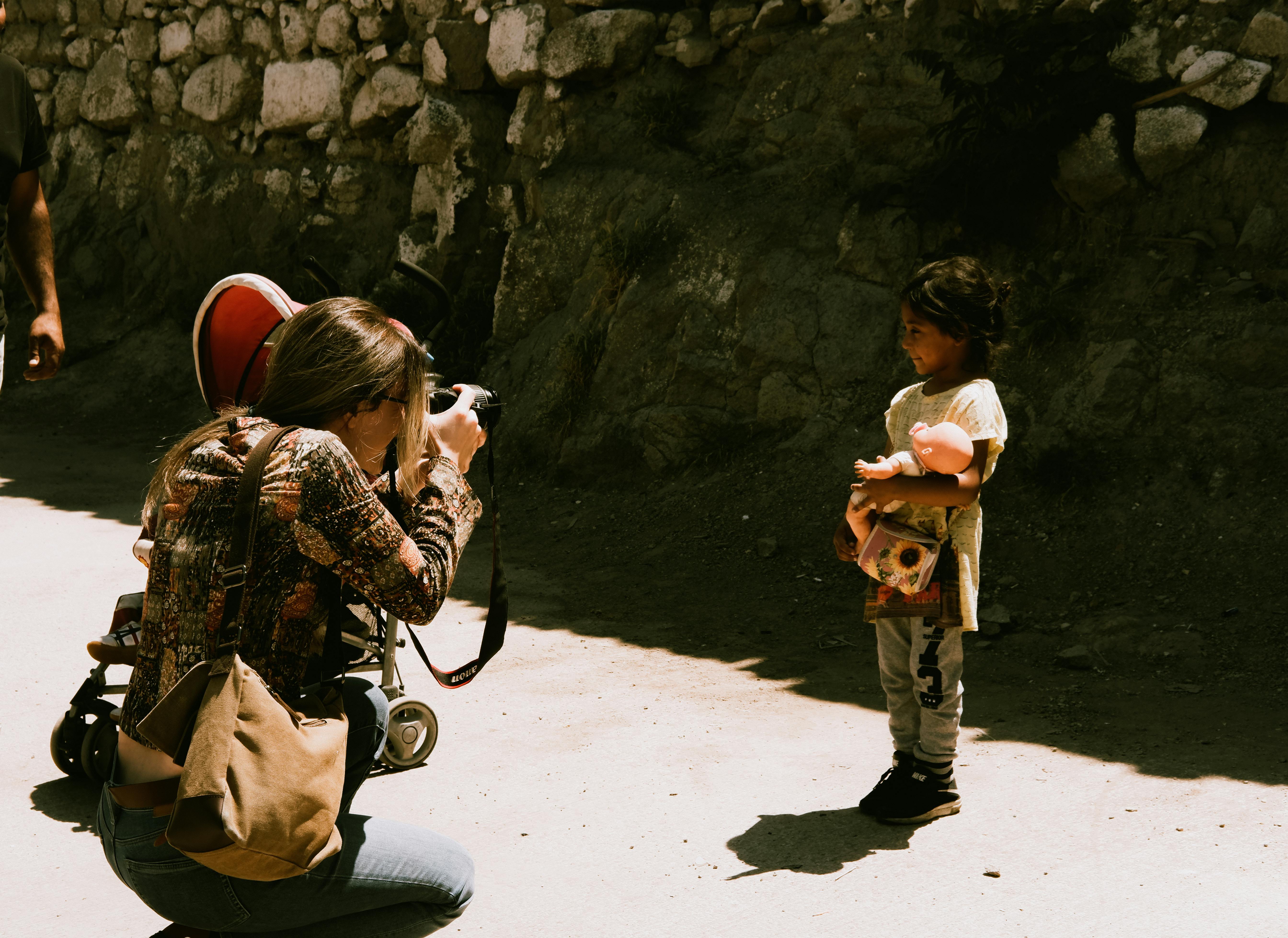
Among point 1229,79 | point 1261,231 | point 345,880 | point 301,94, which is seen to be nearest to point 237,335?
point 345,880

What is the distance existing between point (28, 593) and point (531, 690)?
2.34m

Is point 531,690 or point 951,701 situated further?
point 531,690

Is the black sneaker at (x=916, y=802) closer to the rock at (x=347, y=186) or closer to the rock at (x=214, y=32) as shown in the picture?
the rock at (x=347, y=186)

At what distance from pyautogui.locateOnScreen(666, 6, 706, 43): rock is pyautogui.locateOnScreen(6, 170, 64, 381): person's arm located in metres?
4.44

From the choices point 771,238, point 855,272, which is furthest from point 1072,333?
point 771,238

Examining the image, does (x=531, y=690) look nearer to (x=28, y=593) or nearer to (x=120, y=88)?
(x=28, y=593)

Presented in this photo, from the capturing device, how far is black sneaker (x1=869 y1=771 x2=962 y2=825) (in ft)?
9.29

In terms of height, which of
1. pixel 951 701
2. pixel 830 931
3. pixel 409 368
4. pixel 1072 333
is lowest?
pixel 830 931

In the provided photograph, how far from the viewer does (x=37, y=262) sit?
127 inches

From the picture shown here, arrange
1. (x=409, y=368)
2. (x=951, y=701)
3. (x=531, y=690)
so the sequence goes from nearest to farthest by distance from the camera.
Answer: (x=409, y=368), (x=951, y=701), (x=531, y=690)

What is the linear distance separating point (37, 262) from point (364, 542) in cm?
191

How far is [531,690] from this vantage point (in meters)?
3.95

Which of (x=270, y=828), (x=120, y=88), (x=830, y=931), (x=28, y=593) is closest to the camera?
(x=270, y=828)

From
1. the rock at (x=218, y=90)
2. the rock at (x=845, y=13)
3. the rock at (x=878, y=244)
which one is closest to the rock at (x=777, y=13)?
the rock at (x=845, y=13)
